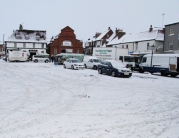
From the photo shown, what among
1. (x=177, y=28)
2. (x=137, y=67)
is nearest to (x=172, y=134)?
(x=137, y=67)

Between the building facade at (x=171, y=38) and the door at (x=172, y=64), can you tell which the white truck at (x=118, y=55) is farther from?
the building facade at (x=171, y=38)

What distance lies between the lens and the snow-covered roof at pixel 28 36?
66562 millimetres

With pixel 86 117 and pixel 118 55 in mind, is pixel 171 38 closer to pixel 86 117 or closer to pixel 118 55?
pixel 118 55

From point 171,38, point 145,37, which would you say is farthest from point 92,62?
point 145,37

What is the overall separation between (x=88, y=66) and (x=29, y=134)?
26.4 metres

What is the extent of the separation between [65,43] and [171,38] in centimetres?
3469

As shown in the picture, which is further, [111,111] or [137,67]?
[137,67]

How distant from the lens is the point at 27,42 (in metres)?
66.4

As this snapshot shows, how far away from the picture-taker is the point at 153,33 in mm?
44781

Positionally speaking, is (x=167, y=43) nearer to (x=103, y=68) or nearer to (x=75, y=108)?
(x=103, y=68)

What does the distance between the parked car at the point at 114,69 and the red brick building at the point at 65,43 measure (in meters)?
43.2

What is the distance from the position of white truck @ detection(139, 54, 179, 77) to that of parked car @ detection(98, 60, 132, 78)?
21.1 feet

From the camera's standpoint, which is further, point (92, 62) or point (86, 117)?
point (92, 62)

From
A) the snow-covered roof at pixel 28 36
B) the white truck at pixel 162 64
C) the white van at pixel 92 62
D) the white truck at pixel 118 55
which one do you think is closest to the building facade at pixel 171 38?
the white truck at pixel 118 55
